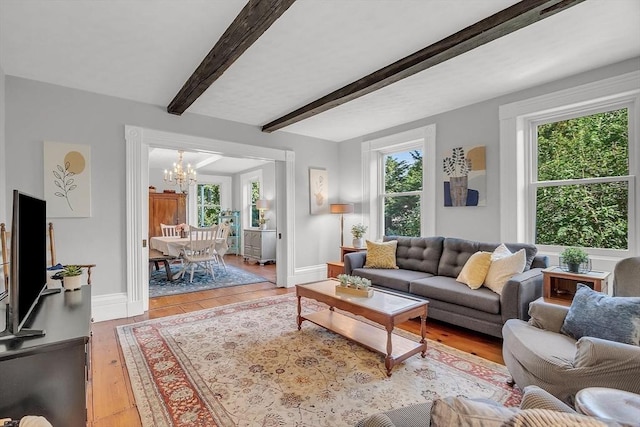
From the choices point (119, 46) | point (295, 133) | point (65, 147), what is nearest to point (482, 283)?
point (295, 133)

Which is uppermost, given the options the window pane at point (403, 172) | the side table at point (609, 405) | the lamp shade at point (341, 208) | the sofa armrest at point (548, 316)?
the window pane at point (403, 172)

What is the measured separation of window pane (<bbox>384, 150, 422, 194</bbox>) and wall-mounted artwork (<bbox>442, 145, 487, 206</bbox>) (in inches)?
23.6

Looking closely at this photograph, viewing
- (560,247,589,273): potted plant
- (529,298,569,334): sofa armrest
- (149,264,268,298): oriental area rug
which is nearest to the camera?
(529,298,569,334): sofa armrest

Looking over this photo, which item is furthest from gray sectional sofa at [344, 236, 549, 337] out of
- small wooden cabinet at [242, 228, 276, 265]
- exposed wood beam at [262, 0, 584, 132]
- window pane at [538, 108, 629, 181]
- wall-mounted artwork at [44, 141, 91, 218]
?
A: small wooden cabinet at [242, 228, 276, 265]

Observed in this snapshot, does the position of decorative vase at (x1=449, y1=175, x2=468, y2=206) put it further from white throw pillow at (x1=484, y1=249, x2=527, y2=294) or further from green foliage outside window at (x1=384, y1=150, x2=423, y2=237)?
white throw pillow at (x1=484, y1=249, x2=527, y2=294)

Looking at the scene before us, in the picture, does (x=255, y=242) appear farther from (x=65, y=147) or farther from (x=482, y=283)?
(x=482, y=283)

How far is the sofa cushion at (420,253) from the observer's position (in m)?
3.71

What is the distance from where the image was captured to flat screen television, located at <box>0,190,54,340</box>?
1.15m

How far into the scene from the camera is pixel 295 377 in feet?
7.19

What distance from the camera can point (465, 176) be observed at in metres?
3.85

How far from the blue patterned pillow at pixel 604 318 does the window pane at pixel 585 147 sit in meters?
1.84

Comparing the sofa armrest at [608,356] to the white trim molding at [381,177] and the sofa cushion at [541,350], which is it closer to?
the sofa cushion at [541,350]

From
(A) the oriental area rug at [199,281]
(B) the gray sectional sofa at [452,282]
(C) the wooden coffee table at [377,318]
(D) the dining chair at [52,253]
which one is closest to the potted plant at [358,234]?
(B) the gray sectional sofa at [452,282]

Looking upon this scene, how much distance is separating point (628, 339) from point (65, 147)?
4752mm
